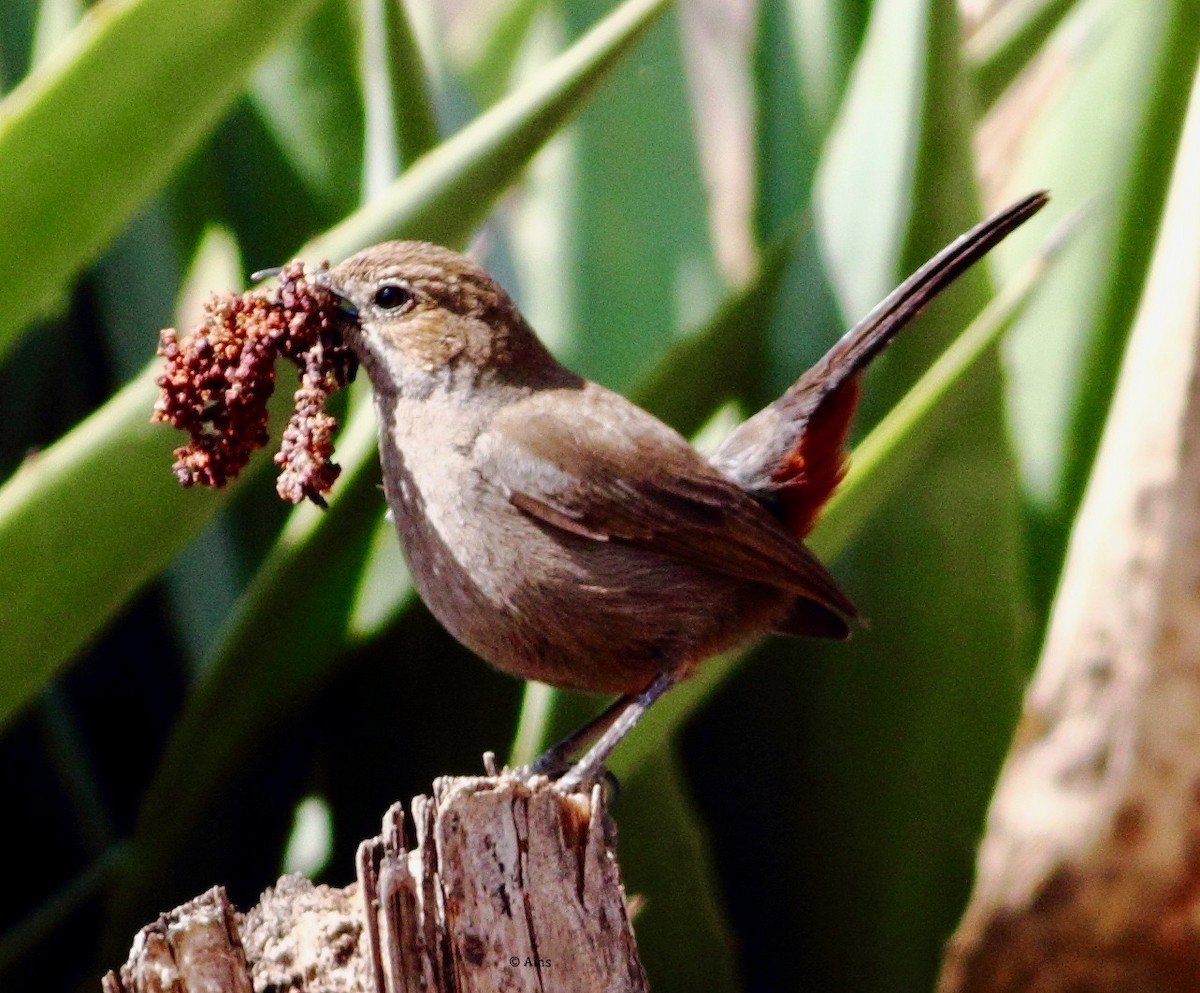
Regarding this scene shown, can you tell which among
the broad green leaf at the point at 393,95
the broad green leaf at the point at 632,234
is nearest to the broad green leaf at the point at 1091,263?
the broad green leaf at the point at 632,234

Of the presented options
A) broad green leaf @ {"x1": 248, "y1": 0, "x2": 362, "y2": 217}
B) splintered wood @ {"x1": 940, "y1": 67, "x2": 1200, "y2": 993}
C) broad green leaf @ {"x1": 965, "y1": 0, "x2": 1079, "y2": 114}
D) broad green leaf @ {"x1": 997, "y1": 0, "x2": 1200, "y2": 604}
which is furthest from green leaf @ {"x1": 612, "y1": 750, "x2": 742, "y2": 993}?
broad green leaf @ {"x1": 965, "y1": 0, "x2": 1079, "y2": 114}

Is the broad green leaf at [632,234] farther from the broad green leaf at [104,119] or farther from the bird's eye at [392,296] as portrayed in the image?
the broad green leaf at [104,119]

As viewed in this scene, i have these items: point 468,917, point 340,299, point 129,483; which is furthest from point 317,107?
point 468,917

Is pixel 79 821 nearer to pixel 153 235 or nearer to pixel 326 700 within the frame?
pixel 326 700

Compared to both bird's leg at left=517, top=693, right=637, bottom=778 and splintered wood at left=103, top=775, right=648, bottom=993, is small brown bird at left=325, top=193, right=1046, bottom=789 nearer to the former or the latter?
bird's leg at left=517, top=693, right=637, bottom=778

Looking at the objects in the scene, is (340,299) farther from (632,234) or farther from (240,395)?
(632,234)

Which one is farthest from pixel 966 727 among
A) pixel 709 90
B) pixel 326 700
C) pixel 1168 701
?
pixel 709 90
